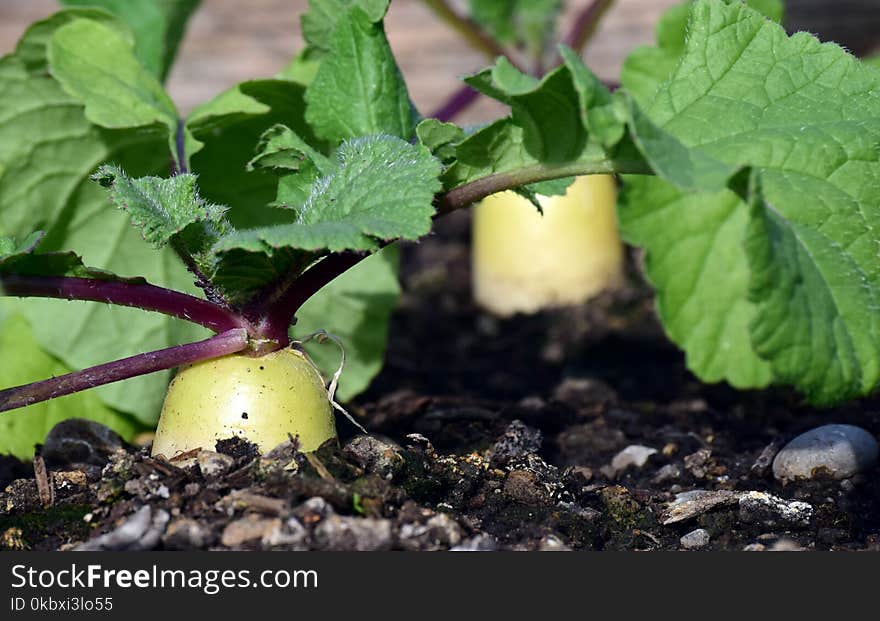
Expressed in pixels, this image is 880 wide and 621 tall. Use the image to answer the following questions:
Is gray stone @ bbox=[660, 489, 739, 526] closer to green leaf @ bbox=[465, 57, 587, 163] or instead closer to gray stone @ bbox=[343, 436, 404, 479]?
gray stone @ bbox=[343, 436, 404, 479]

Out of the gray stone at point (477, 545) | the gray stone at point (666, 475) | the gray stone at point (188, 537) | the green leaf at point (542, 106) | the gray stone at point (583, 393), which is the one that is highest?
the green leaf at point (542, 106)

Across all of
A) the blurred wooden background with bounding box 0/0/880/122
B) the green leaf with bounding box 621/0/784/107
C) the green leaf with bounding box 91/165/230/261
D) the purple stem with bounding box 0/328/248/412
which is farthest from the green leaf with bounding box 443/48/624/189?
the blurred wooden background with bounding box 0/0/880/122

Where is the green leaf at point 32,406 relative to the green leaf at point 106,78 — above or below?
below

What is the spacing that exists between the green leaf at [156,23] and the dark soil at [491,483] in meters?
0.84

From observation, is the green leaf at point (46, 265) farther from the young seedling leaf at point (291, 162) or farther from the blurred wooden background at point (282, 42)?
the blurred wooden background at point (282, 42)

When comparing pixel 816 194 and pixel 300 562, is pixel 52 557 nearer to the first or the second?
pixel 300 562

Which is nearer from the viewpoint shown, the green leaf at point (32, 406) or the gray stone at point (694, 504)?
the gray stone at point (694, 504)

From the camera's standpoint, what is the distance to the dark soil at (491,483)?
4.05ft

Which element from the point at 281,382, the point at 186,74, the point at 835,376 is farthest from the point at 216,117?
the point at 186,74

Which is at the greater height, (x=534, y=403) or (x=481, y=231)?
(x=481, y=231)

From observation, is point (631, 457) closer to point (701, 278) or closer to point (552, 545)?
point (701, 278)

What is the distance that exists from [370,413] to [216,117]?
22.8 inches

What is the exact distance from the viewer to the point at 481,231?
282cm

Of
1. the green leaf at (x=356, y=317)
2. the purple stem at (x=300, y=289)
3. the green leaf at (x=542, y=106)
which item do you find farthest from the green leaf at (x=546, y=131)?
the green leaf at (x=356, y=317)
